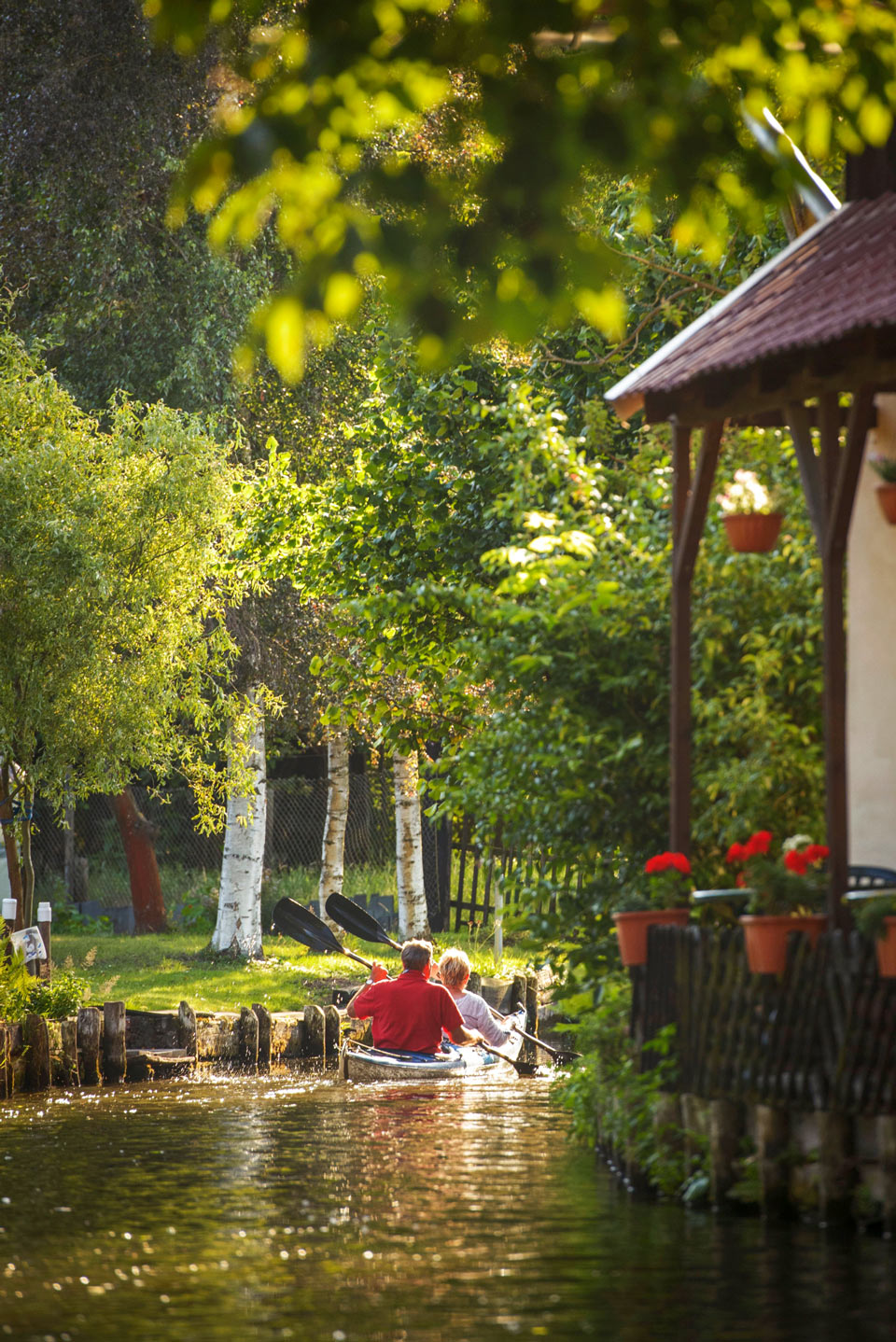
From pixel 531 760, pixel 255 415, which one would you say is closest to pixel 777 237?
pixel 531 760

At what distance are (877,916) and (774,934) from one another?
2.31 ft

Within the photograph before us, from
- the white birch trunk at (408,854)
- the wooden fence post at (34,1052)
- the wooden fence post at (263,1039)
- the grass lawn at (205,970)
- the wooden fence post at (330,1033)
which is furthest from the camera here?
the white birch trunk at (408,854)

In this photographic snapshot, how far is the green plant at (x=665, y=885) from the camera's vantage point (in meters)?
9.62

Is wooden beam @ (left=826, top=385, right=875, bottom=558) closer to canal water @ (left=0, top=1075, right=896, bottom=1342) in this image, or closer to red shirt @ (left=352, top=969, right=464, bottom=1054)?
canal water @ (left=0, top=1075, right=896, bottom=1342)

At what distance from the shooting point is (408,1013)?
16875 mm

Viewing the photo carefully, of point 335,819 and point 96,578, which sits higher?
point 96,578

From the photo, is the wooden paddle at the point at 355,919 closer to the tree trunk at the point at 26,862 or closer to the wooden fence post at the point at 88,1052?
the tree trunk at the point at 26,862

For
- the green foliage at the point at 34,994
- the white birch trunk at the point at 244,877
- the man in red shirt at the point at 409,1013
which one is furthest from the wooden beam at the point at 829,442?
the white birch trunk at the point at 244,877

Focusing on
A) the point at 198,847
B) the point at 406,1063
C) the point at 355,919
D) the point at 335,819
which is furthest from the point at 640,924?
the point at 198,847

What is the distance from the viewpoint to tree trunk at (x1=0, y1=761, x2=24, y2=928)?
677 inches

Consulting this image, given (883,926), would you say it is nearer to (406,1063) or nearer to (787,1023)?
(787,1023)

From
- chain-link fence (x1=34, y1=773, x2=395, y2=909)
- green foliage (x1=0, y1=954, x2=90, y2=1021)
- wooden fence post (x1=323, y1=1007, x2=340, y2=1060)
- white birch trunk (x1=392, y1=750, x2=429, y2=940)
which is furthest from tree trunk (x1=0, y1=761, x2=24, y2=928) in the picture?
chain-link fence (x1=34, y1=773, x2=395, y2=909)

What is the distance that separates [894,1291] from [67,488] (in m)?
12.0

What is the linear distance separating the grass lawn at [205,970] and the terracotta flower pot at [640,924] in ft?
33.1
